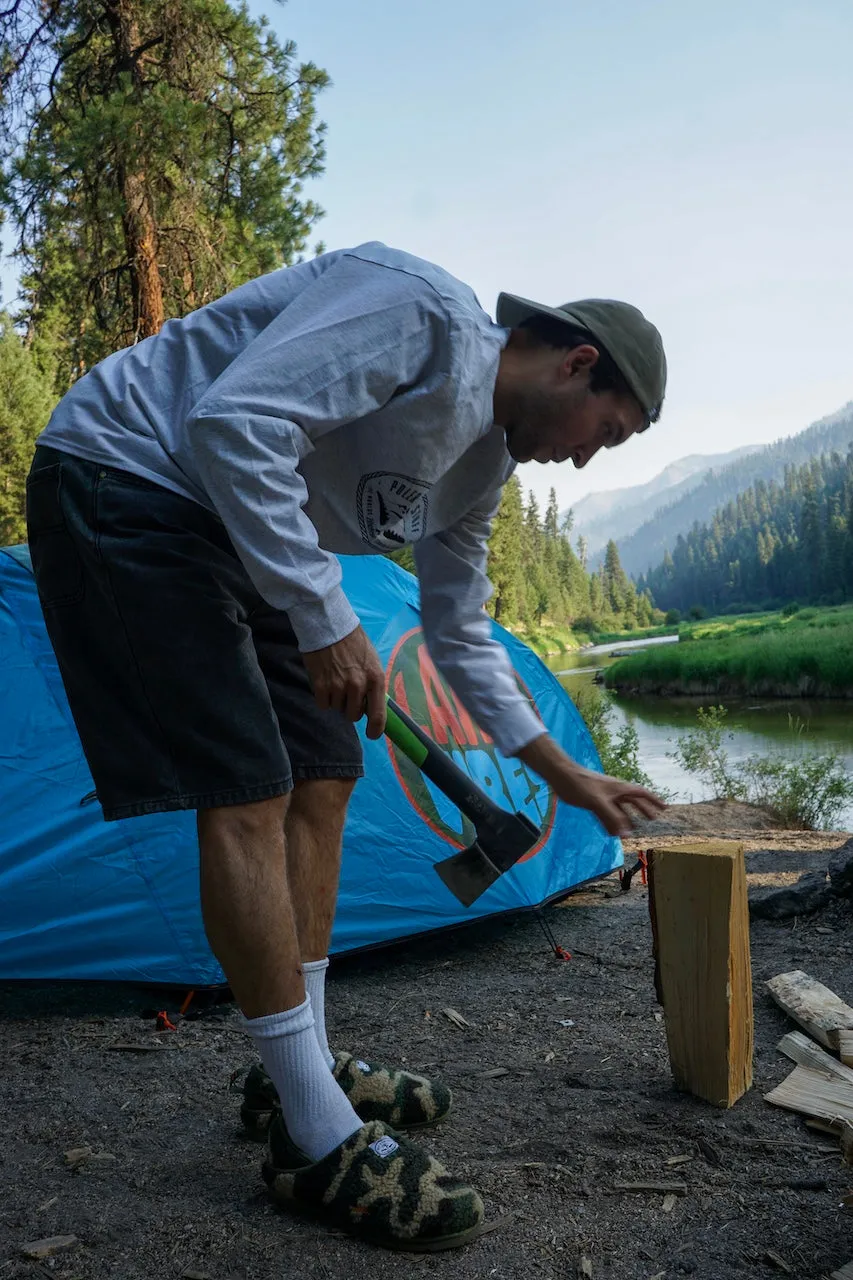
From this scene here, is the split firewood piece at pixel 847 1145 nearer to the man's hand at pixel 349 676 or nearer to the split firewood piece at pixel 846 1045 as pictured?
the split firewood piece at pixel 846 1045

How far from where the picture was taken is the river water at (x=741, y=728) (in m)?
12.7

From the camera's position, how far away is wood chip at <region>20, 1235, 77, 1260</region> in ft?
5.84

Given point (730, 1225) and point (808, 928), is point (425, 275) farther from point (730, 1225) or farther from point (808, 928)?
point (808, 928)

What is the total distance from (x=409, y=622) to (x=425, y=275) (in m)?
2.35

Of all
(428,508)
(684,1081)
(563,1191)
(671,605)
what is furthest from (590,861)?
(671,605)

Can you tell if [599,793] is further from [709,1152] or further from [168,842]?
[168,842]

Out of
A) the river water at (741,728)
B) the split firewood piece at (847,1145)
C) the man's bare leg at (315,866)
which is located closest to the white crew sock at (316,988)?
the man's bare leg at (315,866)

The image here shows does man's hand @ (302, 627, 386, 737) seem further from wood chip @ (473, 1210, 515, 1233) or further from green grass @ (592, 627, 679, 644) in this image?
green grass @ (592, 627, 679, 644)

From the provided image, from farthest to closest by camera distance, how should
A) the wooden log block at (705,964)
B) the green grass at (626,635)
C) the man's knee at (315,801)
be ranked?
1. the green grass at (626,635)
2. the wooden log block at (705,964)
3. the man's knee at (315,801)

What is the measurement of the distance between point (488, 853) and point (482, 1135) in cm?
62

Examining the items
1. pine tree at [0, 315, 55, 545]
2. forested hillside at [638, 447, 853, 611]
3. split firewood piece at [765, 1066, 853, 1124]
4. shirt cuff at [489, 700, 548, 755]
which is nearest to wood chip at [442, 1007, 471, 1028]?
split firewood piece at [765, 1066, 853, 1124]

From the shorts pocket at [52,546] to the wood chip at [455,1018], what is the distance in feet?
6.10

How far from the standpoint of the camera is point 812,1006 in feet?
9.00

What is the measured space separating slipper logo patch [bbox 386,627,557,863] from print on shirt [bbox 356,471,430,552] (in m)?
1.89
